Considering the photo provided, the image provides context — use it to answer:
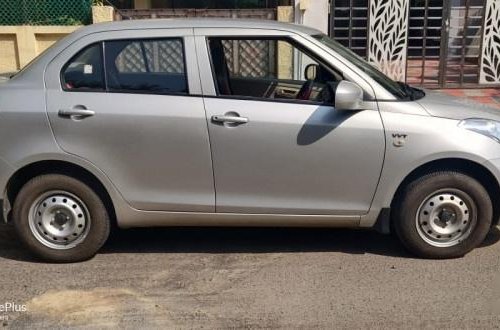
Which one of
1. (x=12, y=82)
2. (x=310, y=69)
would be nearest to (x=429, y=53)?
(x=310, y=69)

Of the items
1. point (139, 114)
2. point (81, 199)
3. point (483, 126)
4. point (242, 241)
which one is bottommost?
point (242, 241)

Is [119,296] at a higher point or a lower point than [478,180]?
lower

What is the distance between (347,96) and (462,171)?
1.05 m

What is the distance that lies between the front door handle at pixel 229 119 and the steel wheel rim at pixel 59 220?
1.18 metres

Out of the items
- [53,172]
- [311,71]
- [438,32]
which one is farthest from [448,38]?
[53,172]

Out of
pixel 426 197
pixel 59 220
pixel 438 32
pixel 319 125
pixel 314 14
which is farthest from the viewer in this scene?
pixel 438 32

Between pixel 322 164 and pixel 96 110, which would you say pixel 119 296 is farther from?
pixel 322 164

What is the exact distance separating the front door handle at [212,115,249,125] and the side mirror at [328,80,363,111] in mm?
653

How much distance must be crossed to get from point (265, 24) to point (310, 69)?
2.18 feet

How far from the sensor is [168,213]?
4.30 meters

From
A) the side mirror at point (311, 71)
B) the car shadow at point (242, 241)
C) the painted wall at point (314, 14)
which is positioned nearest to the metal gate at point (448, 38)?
the painted wall at point (314, 14)

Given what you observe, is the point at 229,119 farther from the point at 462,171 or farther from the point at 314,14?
the point at 314,14

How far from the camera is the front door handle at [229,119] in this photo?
13.4ft

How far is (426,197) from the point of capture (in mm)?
4195
